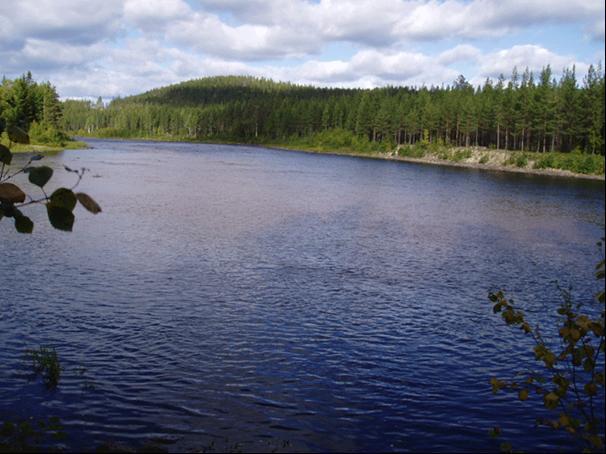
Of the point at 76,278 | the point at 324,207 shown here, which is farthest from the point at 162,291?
the point at 324,207

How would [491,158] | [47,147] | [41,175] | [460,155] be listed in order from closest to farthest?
[41,175] → [47,147] → [491,158] → [460,155]

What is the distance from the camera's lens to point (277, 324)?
23.0 meters

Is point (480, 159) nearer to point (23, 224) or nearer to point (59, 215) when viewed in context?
point (23, 224)

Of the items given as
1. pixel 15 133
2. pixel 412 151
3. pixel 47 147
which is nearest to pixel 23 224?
pixel 15 133

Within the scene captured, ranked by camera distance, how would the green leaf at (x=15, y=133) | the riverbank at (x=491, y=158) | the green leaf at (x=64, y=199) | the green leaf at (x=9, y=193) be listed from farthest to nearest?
the riverbank at (x=491, y=158)
the green leaf at (x=15, y=133)
the green leaf at (x=9, y=193)
the green leaf at (x=64, y=199)

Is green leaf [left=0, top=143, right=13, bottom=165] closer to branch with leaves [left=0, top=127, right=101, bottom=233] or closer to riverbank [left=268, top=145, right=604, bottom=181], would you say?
branch with leaves [left=0, top=127, right=101, bottom=233]

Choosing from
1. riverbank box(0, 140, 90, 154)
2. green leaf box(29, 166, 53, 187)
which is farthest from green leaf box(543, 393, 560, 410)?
riverbank box(0, 140, 90, 154)

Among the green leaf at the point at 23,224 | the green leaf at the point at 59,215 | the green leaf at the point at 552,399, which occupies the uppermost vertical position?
the green leaf at the point at 59,215

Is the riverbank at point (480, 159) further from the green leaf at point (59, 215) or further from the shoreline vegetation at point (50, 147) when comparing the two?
the green leaf at point (59, 215)

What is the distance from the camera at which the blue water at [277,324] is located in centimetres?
1510

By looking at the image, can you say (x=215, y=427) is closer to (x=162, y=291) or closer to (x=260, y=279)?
(x=162, y=291)

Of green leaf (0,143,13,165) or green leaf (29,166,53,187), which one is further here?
green leaf (0,143,13,165)

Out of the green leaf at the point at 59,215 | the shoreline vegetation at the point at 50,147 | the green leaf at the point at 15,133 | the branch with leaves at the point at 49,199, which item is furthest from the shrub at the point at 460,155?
the green leaf at the point at 59,215

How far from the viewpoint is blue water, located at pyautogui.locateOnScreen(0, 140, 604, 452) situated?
15.1 meters
